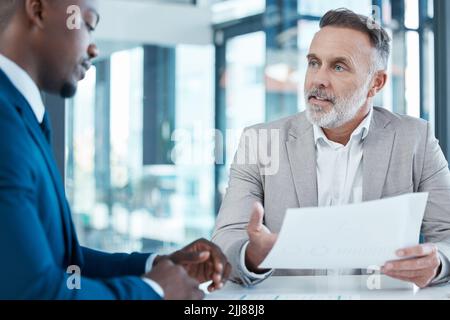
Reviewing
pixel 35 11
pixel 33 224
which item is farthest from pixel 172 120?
pixel 33 224

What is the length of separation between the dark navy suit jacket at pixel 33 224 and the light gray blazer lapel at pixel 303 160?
1.98 ft

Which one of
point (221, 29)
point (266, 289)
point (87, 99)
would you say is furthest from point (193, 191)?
point (266, 289)

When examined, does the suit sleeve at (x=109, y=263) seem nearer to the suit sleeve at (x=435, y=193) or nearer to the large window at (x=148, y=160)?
the suit sleeve at (x=435, y=193)

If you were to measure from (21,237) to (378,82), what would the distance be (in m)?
1.02

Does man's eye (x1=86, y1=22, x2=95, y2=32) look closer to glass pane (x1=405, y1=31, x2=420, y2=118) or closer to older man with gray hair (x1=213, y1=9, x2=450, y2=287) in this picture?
older man with gray hair (x1=213, y1=9, x2=450, y2=287)

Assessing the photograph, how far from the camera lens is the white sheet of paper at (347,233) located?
902 millimetres

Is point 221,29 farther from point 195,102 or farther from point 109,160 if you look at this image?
point 109,160

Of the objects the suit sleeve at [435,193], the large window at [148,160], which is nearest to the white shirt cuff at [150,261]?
the suit sleeve at [435,193]

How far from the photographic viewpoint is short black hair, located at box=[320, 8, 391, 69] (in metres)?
1.35

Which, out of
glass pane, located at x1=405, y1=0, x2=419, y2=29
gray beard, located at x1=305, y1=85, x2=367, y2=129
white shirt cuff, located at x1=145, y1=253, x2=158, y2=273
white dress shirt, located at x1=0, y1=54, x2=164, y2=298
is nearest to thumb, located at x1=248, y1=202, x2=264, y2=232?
white shirt cuff, located at x1=145, y1=253, x2=158, y2=273

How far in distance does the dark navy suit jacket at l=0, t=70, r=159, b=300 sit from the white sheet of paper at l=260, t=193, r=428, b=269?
0.80 ft

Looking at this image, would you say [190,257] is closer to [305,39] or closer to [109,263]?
[109,263]
